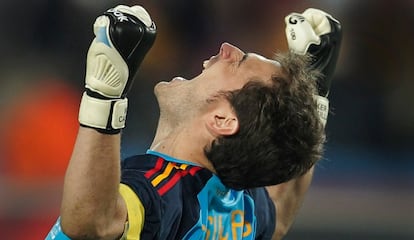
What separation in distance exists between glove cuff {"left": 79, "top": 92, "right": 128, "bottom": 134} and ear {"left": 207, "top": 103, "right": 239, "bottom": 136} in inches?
12.0

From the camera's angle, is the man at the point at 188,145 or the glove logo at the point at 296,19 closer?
the man at the point at 188,145

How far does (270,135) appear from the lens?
173 cm

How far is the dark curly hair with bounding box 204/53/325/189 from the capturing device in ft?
5.64

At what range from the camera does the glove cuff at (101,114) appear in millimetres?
1451

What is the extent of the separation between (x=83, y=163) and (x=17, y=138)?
2777 mm

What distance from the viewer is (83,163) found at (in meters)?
1.44

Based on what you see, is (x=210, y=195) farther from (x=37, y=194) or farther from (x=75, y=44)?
(x=75, y=44)

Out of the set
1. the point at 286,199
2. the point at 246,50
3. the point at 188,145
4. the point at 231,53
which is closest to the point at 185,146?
the point at 188,145

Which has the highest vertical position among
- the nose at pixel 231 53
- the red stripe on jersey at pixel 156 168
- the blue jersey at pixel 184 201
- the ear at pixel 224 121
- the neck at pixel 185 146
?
the nose at pixel 231 53

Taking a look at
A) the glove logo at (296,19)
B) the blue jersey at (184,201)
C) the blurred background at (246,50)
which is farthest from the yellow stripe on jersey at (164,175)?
the blurred background at (246,50)

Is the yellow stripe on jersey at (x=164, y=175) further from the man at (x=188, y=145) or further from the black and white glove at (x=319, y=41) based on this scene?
the black and white glove at (x=319, y=41)

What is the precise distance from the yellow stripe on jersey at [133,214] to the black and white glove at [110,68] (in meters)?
0.14

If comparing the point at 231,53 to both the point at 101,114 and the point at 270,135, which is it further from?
the point at 101,114

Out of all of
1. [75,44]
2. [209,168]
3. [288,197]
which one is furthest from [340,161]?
[209,168]
